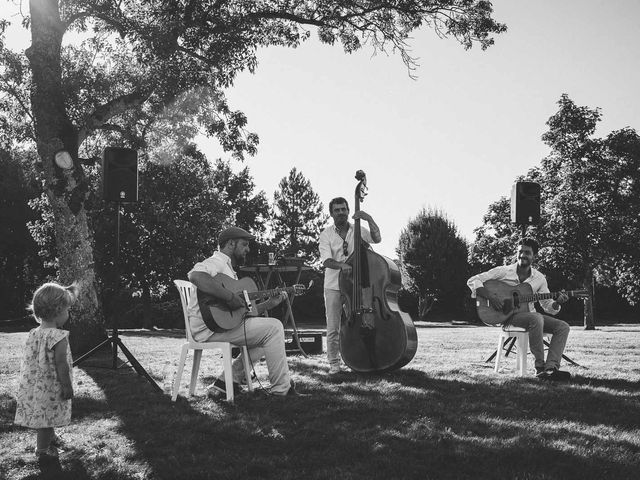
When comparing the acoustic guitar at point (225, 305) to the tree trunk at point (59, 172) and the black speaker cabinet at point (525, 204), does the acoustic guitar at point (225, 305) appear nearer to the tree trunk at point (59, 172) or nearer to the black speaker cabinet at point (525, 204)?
the black speaker cabinet at point (525, 204)

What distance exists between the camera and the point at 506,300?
22.6 ft

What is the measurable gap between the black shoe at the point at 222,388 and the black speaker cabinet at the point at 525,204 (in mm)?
4972

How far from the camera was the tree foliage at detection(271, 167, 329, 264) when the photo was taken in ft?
180

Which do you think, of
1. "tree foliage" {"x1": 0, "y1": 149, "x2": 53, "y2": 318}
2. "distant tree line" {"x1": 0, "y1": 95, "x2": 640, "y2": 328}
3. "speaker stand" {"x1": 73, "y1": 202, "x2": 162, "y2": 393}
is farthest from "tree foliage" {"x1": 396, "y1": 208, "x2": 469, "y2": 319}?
"speaker stand" {"x1": 73, "y1": 202, "x2": 162, "y2": 393}

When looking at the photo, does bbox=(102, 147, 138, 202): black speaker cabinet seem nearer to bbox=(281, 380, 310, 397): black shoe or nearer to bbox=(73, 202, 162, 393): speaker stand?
bbox=(73, 202, 162, 393): speaker stand

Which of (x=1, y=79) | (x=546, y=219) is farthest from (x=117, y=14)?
(x=546, y=219)

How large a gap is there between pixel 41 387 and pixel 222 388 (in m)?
2.05

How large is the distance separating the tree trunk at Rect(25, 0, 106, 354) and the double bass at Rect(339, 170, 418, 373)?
5.85 m

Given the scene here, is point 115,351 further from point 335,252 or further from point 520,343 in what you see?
point 520,343

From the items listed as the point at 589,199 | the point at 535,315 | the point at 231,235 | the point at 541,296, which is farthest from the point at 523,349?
the point at 589,199

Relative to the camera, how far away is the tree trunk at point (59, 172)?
9.97 m

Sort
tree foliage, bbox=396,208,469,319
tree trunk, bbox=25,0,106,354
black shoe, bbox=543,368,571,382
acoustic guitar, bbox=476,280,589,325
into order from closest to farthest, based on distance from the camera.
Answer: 1. black shoe, bbox=543,368,571,382
2. acoustic guitar, bbox=476,280,589,325
3. tree trunk, bbox=25,0,106,354
4. tree foliage, bbox=396,208,469,319

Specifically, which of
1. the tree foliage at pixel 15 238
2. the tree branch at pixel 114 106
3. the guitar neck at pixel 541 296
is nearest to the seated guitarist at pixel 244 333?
the guitar neck at pixel 541 296

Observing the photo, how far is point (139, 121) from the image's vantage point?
13602 millimetres
